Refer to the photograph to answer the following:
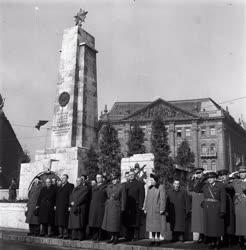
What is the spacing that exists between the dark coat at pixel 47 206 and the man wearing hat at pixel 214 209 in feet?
14.3

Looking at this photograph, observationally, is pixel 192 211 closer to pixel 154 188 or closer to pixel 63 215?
pixel 154 188

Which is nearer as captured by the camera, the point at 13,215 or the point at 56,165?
the point at 13,215

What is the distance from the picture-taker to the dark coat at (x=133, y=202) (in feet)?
30.2

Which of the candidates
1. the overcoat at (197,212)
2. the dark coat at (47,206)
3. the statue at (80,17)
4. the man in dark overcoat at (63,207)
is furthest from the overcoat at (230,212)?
the statue at (80,17)

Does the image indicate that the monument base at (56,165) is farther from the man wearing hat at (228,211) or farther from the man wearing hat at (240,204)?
the man wearing hat at (240,204)

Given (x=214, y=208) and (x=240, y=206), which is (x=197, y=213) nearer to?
(x=214, y=208)

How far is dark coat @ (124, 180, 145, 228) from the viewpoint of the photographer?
9195mm

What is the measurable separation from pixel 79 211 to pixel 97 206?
0.52 metres

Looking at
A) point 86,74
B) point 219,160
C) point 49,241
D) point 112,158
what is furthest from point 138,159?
point 219,160

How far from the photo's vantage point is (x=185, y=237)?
372 inches

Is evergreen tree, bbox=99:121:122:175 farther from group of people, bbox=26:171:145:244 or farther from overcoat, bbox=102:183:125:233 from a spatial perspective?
overcoat, bbox=102:183:125:233

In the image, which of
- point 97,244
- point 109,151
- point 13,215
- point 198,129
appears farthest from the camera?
point 198,129

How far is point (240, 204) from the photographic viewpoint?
8.19 m

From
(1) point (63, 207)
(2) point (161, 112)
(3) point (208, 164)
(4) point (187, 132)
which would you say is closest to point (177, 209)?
(1) point (63, 207)
